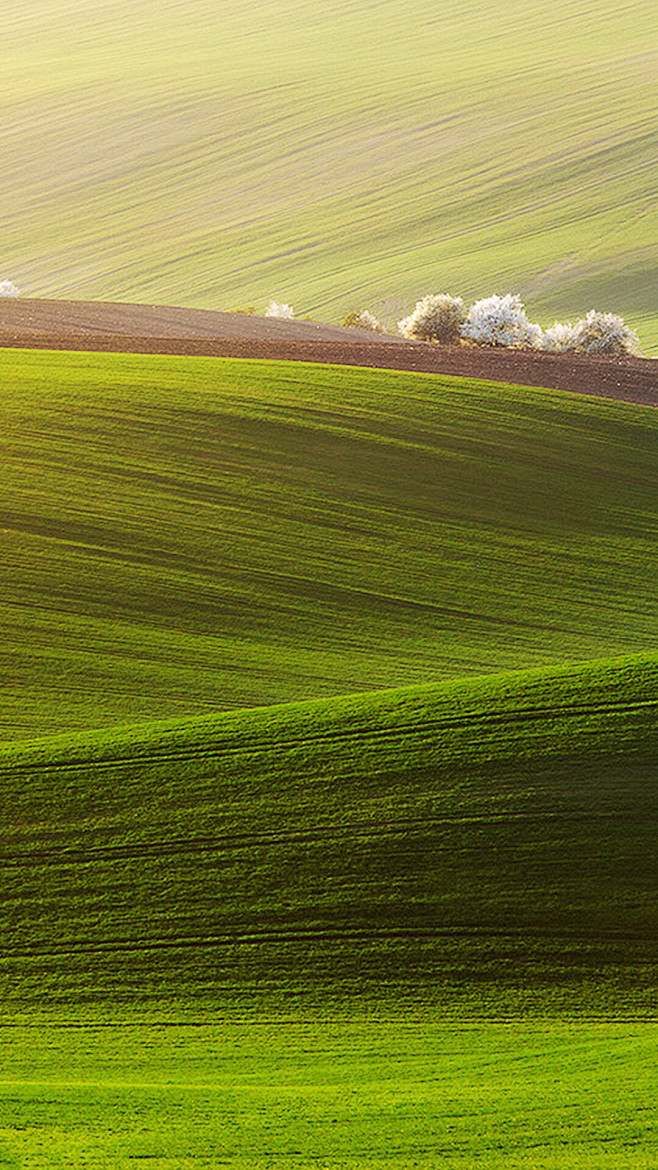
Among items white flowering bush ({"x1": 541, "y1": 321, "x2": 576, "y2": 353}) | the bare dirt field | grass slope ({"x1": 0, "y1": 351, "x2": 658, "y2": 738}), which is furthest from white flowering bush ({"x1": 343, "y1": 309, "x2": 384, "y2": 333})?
grass slope ({"x1": 0, "y1": 351, "x2": 658, "y2": 738})

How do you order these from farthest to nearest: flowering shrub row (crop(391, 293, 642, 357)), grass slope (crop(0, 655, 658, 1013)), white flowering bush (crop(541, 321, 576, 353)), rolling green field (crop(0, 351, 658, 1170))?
1. white flowering bush (crop(541, 321, 576, 353))
2. flowering shrub row (crop(391, 293, 642, 357))
3. grass slope (crop(0, 655, 658, 1013))
4. rolling green field (crop(0, 351, 658, 1170))

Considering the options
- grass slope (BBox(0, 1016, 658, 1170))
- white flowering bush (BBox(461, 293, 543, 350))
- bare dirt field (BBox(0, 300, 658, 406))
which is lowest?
grass slope (BBox(0, 1016, 658, 1170))

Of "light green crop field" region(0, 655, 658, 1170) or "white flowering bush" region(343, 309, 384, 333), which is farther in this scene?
"white flowering bush" region(343, 309, 384, 333)

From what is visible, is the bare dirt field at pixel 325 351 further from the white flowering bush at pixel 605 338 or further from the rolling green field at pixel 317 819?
the rolling green field at pixel 317 819

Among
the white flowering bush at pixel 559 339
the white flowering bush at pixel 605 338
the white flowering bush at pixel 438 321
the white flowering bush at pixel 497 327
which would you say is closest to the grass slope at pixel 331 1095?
the white flowering bush at pixel 605 338

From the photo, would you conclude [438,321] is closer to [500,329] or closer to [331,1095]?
[500,329]

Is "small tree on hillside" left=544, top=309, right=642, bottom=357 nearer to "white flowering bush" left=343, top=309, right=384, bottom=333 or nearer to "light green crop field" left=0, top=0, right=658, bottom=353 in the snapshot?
→ "white flowering bush" left=343, top=309, right=384, bottom=333
